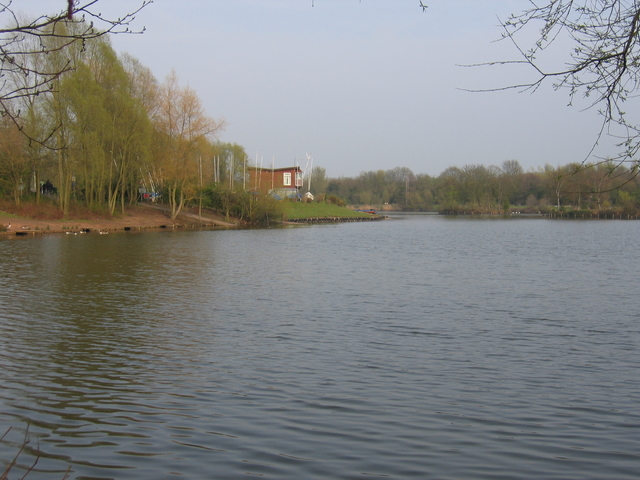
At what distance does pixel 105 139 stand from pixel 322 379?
43.6 m

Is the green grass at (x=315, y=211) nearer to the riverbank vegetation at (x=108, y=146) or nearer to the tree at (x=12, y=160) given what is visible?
the riverbank vegetation at (x=108, y=146)

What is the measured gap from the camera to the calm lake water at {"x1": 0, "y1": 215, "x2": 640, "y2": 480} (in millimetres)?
6129

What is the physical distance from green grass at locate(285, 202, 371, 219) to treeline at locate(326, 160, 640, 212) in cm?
2787

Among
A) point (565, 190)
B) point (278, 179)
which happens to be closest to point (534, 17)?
point (565, 190)

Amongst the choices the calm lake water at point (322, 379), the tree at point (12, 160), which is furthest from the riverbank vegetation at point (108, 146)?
the calm lake water at point (322, 379)

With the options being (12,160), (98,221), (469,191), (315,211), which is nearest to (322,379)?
(12,160)

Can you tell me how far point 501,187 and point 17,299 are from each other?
104 metres

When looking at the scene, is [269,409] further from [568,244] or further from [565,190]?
[568,244]

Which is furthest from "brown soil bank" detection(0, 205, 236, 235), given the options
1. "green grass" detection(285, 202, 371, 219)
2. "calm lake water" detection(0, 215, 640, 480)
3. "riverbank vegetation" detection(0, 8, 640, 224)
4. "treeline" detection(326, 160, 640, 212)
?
"treeline" detection(326, 160, 640, 212)

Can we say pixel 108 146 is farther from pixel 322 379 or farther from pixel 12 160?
pixel 322 379

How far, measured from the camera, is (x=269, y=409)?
24.6ft

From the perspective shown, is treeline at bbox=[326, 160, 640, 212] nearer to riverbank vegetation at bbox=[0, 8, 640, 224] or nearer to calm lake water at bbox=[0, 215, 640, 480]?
riverbank vegetation at bbox=[0, 8, 640, 224]

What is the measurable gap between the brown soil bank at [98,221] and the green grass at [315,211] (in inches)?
619

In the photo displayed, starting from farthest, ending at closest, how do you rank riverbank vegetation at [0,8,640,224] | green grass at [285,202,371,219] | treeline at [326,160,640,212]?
treeline at [326,160,640,212] → green grass at [285,202,371,219] → riverbank vegetation at [0,8,640,224]
